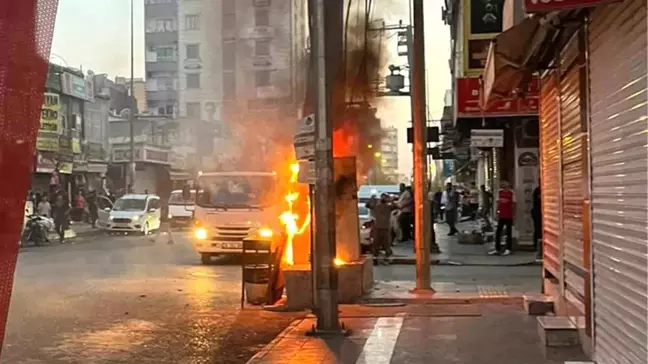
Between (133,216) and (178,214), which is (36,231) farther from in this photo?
(178,214)

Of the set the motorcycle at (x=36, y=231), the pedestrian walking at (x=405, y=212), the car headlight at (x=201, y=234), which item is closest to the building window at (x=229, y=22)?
the car headlight at (x=201, y=234)

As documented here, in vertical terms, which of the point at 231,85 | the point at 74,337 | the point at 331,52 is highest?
the point at 231,85

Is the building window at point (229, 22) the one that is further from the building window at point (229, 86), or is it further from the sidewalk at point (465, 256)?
the sidewalk at point (465, 256)

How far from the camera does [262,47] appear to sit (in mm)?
23906

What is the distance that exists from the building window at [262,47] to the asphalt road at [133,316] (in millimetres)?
6840

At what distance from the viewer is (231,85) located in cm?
2570

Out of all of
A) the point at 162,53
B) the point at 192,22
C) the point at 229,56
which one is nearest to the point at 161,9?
the point at 192,22

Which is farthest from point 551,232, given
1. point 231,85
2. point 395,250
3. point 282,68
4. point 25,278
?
point 231,85

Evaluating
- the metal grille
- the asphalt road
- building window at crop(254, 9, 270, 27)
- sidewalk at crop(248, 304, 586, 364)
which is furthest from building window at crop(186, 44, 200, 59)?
the metal grille

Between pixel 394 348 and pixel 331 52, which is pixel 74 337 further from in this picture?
pixel 331 52

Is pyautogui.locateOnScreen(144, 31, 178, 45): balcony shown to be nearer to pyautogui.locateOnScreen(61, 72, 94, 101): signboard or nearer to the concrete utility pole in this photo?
pyautogui.locateOnScreen(61, 72, 94, 101): signboard

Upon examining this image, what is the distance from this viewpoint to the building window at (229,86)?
25.6 m

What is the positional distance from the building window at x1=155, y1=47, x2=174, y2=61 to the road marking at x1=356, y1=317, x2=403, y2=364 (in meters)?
21.8

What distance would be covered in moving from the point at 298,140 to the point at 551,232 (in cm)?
333
